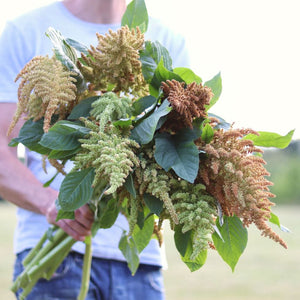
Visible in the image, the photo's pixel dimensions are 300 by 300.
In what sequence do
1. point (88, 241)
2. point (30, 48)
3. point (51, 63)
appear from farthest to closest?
1. point (30, 48)
2. point (88, 241)
3. point (51, 63)

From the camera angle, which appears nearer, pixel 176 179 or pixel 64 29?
pixel 176 179

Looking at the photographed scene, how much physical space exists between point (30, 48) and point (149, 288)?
91 centimetres

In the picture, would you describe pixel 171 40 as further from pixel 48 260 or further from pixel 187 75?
pixel 48 260

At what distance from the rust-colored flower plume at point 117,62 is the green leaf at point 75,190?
21 centimetres

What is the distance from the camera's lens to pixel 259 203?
809 millimetres

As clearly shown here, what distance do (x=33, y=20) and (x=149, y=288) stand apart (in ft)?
3.31

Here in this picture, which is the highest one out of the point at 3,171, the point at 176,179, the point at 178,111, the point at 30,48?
the point at 178,111

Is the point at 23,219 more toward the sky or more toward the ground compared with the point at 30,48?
more toward the ground

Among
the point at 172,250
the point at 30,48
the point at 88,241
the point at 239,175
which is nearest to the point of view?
the point at 239,175

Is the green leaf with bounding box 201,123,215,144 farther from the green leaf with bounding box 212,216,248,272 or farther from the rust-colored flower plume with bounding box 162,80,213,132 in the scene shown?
the green leaf with bounding box 212,216,248,272

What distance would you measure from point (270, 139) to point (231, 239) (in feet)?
0.72

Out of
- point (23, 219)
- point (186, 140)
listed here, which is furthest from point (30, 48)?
point (186, 140)

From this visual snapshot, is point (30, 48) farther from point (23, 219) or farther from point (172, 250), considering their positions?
point (172, 250)

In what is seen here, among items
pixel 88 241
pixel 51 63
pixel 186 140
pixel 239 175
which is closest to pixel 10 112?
pixel 88 241
